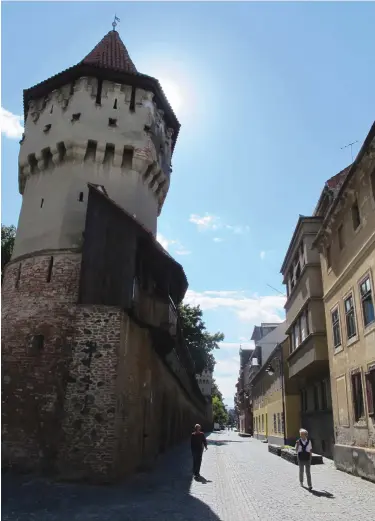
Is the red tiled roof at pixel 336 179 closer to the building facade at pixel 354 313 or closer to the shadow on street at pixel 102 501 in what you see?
the building facade at pixel 354 313

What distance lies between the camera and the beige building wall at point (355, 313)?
13266 mm

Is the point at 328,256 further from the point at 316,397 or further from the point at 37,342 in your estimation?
the point at 37,342

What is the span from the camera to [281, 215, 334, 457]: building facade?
19078 millimetres

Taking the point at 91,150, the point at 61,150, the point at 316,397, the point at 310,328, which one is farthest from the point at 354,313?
the point at 61,150

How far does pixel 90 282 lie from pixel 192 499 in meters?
7.49

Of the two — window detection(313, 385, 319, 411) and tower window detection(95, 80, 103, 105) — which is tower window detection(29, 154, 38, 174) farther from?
window detection(313, 385, 319, 411)

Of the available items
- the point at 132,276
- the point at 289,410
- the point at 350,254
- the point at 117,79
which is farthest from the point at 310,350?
the point at 117,79

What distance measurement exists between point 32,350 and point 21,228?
18.7 feet

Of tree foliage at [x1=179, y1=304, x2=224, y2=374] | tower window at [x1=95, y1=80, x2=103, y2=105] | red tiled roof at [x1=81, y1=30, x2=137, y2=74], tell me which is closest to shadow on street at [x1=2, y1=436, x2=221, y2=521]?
tower window at [x1=95, y1=80, x2=103, y2=105]

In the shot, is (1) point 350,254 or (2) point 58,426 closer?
(2) point 58,426

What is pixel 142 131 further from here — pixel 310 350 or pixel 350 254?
pixel 310 350

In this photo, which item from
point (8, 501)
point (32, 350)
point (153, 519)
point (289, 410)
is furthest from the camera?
point (289, 410)

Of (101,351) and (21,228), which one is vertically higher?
(21,228)

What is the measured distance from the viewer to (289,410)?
96.0 feet
